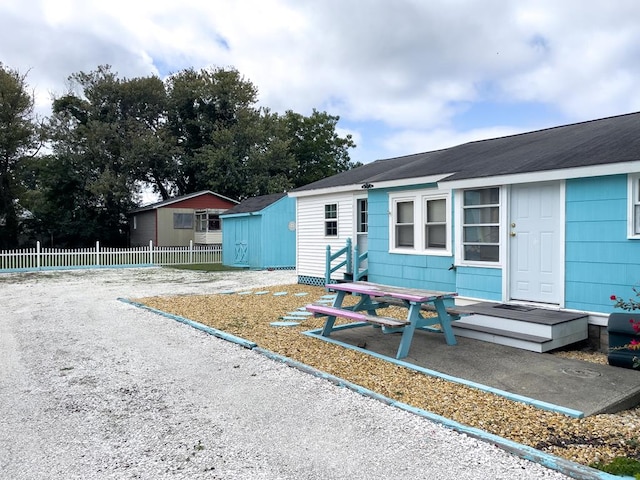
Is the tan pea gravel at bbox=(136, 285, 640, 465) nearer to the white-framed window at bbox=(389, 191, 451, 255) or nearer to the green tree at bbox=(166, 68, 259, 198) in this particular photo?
the white-framed window at bbox=(389, 191, 451, 255)

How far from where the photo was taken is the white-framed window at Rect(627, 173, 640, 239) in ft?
18.7

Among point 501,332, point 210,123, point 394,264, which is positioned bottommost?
point 501,332

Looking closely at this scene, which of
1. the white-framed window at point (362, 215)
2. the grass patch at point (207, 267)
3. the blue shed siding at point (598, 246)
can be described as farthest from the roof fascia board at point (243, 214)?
the blue shed siding at point (598, 246)

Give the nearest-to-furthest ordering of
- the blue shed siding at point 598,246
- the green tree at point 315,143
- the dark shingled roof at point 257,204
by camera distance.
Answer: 1. the blue shed siding at point 598,246
2. the dark shingled roof at point 257,204
3. the green tree at point 315,143

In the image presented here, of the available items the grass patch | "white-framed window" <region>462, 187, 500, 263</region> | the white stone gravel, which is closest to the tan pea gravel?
the white stone gravel

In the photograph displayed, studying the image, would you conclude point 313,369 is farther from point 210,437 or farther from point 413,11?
point 413,11

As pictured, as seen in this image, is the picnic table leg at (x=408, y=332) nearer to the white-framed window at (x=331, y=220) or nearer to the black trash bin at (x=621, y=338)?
the black trash bin at (x=621, y=338)

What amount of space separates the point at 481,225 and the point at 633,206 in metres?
2.13

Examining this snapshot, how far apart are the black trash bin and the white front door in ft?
4.38

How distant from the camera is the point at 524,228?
22.6ft

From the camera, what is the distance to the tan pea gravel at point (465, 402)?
3195mm

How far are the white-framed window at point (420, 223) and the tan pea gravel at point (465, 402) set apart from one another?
274 centimetres

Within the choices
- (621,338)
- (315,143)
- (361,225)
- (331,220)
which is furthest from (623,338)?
(315,143)

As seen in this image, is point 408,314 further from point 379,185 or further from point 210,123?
point 210,123
